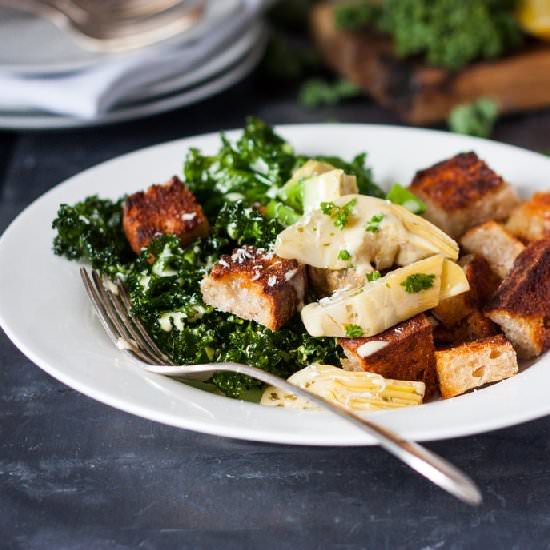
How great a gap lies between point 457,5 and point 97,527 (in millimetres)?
3641

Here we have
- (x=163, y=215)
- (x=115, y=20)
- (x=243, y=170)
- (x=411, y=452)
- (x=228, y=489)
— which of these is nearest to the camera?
(x=411, y=452)

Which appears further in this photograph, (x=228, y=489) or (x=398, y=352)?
(x=398, y=352)

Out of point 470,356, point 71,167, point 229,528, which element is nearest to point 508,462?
point 470,356

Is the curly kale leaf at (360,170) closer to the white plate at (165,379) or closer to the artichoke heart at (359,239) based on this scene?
the white plate at (165,379)

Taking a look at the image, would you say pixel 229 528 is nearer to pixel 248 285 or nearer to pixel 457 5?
pixel 248 285

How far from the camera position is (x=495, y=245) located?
131 inches

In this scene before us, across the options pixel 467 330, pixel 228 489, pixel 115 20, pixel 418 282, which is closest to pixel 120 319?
pixel 228 489

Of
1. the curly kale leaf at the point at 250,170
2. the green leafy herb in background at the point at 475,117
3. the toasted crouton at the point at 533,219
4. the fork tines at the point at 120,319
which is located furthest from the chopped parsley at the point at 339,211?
the green leafy herb in background at the point at 475,117

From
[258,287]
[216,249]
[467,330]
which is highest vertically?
[258,287]

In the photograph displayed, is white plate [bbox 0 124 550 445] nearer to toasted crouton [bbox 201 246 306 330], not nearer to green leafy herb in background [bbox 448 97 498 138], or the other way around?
toasted crouton [bbox 201 246 306 330]

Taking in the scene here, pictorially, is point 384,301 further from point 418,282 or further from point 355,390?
point 355,390

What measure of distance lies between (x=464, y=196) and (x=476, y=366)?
97 cm

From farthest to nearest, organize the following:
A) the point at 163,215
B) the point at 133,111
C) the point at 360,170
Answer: the point at 133,111
the point at 360,170
the point at 163,215

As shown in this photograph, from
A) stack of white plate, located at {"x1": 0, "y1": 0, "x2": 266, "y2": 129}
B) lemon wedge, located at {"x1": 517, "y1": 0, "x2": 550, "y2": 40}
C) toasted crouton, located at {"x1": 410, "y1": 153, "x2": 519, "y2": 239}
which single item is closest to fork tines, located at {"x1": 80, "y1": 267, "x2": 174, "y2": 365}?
toasted crouton, located at {"x1": 410, "y1": 153, "x2": 519, "y2": 239}
